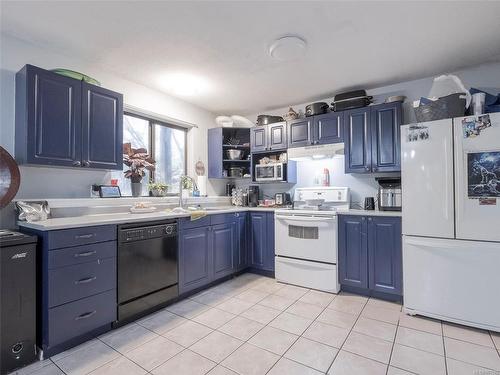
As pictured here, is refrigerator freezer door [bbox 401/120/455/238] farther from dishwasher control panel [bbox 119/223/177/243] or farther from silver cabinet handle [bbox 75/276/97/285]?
silver cabinet handle [bbox 75/276/97/285]

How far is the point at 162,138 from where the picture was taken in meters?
3.60

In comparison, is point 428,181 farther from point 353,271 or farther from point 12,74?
point 12,74

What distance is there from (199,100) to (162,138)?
2.57 feet

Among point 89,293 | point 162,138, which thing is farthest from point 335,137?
point 89,293

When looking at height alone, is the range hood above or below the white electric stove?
above

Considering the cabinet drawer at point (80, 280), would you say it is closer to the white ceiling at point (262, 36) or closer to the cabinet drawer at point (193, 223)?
the cabinet drawer at point (193, 223)

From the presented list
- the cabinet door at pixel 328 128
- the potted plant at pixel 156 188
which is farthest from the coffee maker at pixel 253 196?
the potted plant at pixel 156 188

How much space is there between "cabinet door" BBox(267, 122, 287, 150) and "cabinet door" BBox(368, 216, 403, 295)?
5.25ft

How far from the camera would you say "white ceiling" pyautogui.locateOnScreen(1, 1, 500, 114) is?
6.02 feet

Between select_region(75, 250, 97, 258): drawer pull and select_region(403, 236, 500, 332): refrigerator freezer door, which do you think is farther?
select_region(403, 236, 500, 332): refrigerator freezer door

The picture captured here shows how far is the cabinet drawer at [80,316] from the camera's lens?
1.71 metres

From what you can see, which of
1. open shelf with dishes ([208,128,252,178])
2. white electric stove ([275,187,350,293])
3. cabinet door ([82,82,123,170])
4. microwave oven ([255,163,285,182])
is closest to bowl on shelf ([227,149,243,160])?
open shelf with dishes ([208,128,252,178])

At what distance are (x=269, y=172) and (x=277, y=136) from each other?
0.54m

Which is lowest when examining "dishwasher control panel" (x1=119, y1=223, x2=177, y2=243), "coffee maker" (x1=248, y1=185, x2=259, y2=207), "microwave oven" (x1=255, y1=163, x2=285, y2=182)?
"dishwasher control panel" (x1=119, y1=223, x2=177, y2=243)
